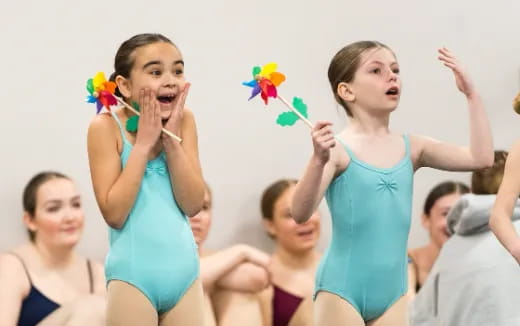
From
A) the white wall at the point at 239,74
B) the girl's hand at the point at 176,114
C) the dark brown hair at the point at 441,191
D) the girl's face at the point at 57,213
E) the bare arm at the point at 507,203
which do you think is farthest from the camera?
the dark brown hair at the point at 441,191

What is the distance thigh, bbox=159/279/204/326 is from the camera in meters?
2.35

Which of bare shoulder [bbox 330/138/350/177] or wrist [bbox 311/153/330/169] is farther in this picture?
bare shoulder [bbox 330/138/350/177]

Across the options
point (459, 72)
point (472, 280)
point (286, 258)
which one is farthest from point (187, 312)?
point (286, 258)

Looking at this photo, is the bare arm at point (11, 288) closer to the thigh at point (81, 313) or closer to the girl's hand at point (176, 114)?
the thigh at point (81, 313)

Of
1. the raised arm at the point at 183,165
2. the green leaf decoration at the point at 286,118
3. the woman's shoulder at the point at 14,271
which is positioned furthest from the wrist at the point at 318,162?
the woman's shoulder at the point at 14,271

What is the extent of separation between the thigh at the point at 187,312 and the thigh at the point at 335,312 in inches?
11.5

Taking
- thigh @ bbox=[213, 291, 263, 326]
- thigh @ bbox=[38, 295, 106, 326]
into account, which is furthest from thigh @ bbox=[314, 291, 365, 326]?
thigh @ bbox=[213, 291, 263, 326]

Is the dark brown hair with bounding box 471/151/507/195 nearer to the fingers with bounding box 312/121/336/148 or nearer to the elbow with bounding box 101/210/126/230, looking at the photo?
the fingers with bounding box 312/121/336/148

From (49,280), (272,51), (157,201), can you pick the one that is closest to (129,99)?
(157,201)

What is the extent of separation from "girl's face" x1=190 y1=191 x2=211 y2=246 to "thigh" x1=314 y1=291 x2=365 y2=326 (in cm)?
122

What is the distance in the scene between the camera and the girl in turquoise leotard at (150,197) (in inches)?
92.4

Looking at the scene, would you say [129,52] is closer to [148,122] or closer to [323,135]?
[148,122]

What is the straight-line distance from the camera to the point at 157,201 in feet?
7.84

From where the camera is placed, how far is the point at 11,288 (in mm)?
3498
